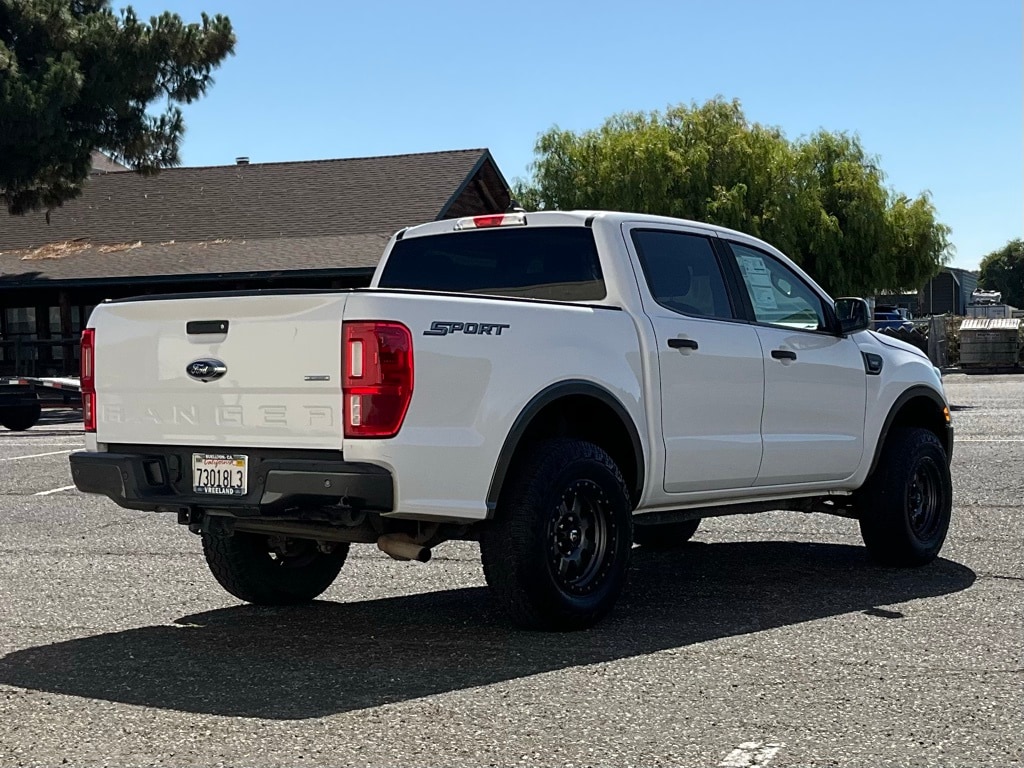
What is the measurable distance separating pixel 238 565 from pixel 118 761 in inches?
105

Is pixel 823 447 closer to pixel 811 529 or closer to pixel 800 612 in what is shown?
pixel 800 612

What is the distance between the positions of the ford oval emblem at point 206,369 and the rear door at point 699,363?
2.14 metres

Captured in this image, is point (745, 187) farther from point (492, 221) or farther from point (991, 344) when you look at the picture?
point (492, 221)

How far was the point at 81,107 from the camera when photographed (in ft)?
107

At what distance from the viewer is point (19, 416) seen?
22844 mm

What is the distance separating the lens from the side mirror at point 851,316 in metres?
8.29

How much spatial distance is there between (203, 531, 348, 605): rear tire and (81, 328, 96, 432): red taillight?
2.59ft

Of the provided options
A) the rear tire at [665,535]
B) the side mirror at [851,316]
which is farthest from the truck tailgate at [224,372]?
the rear tire at [665,535]

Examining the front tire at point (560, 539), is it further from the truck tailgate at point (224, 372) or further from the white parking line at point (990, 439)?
the white parking line at point (990, 439)

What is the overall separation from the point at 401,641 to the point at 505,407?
1.16 meters

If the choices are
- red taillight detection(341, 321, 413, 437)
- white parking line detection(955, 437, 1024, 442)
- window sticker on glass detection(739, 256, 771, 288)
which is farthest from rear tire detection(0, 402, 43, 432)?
red taillight detection(341, 321, 413, 437)

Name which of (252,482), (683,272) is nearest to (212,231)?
(683,272)

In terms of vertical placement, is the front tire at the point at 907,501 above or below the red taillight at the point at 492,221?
below

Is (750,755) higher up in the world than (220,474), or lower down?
lower down
